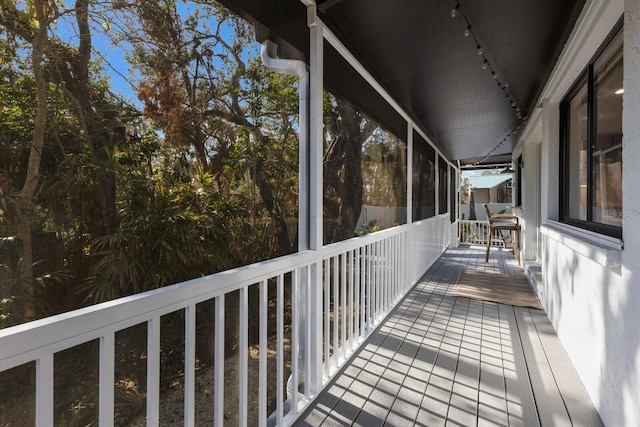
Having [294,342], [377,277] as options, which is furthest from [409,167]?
[294,342]

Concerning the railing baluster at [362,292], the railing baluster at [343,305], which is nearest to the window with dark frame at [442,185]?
the railing baluster at [362,292]

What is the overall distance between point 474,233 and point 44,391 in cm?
1037

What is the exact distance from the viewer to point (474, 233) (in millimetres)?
9648

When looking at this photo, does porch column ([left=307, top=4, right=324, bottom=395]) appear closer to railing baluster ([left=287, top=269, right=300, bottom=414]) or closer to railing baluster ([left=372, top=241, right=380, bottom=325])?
railing baluster ([left=287, top=269, right=300, bottom=414])

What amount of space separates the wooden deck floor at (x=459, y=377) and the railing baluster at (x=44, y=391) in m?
1.27

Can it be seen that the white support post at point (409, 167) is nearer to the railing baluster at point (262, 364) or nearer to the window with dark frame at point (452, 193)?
the railing baluster at point (262, 364)

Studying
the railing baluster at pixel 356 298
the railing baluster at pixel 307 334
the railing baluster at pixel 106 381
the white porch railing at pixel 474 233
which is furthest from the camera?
the white porch railing at pixel 474 233

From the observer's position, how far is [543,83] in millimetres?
3277

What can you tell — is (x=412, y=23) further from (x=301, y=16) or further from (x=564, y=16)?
(x=564, y=16)

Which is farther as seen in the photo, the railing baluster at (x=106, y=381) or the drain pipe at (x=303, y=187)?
the drain pipe at (x=303, y=187)

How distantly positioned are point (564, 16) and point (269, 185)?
233cm

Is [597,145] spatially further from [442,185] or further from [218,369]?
[442,185]

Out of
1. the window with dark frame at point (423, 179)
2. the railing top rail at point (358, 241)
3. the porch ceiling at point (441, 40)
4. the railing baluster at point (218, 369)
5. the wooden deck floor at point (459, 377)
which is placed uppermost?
the porch ceiling at point (441, 40)

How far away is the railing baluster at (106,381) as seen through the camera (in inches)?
34.0
